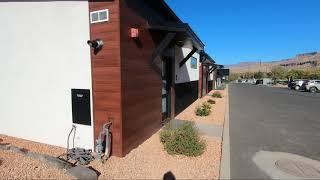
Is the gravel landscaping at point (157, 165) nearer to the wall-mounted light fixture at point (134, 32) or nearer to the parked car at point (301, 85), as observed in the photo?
the wall-mounted light fixture at point (134, 32)

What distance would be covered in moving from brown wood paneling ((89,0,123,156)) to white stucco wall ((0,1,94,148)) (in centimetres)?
24

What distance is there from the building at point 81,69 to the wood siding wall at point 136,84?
22 mm

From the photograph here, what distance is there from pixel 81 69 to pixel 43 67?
50.9 inches

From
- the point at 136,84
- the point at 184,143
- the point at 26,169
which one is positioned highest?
the point at 136,84

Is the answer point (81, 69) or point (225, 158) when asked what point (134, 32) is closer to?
point (81, 69)

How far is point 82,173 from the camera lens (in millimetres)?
4871

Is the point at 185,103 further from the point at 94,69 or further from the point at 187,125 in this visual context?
the point at 94,69

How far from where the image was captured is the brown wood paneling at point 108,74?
587 cm

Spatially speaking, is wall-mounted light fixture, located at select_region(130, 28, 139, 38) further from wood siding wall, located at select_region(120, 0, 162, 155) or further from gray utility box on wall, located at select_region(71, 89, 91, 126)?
gray utility box on wall, located at select_region(71, 89, 91, 126)

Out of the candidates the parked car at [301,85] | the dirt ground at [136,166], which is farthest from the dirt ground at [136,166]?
the parked car at [301,85]

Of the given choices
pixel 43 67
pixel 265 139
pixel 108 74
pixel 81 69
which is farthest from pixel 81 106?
pixel 265 139

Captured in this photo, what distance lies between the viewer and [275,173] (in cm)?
A: 537

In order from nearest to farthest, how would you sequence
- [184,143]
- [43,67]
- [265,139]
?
[184,143] → [43,67] → [265,139]

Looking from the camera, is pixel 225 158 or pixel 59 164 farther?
pixel 225 158
